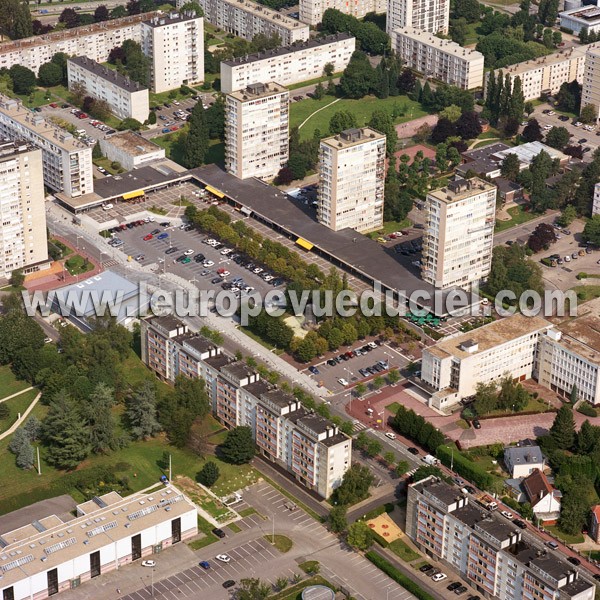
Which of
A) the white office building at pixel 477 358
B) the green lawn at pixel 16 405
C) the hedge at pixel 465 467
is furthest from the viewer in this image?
the white office building at pixel 477 358

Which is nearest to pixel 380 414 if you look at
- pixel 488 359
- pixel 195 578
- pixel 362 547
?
pixel 488 359

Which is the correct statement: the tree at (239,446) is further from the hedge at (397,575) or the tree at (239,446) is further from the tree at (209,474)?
the hedge at (397,575)

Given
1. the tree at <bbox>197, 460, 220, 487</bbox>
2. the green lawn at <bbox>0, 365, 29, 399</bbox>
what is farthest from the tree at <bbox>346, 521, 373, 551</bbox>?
the green lawn at <bbox>0, 365, 29, 399</bbox>

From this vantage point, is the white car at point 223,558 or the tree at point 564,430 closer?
the white car at point 223,558

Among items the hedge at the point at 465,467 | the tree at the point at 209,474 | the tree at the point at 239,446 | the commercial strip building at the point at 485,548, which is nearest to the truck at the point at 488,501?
the hedge at the point at 465,467

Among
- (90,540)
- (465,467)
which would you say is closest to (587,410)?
(465,467)

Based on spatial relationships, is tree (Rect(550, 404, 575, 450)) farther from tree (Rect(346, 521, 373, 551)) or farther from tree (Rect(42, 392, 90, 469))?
tree (Rect(42, 392, 90, 469))

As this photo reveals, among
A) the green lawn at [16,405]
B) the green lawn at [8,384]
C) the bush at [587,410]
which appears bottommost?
the green lawn at [16,405]
